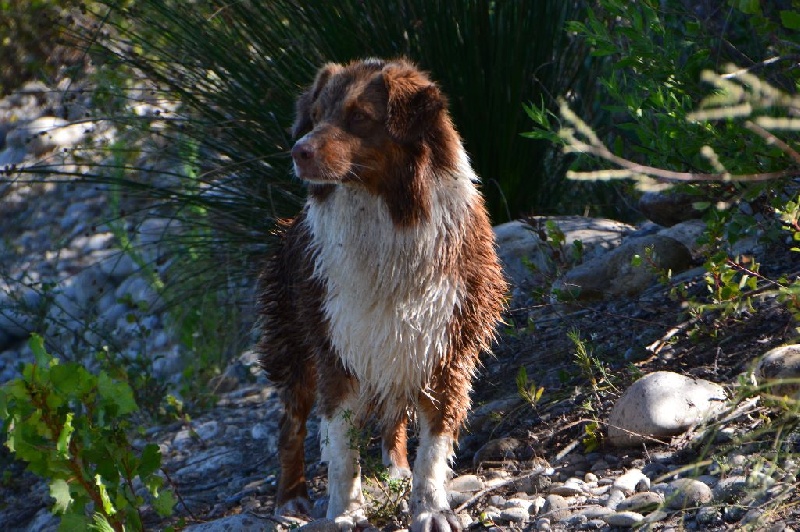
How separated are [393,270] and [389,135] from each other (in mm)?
468

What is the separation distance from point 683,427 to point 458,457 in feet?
3.59

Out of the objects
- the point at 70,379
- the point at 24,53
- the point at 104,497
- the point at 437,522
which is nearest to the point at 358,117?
the point at 70,379

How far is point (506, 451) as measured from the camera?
13.0 ft

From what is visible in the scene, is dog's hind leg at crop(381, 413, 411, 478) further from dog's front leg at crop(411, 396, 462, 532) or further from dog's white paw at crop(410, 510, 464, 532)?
dog's white paw at crop(410, 510, 464, 532)

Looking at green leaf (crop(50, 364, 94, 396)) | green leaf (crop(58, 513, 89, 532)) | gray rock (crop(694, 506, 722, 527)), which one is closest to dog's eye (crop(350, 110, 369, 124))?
green leaf (crop(50, 364, 94, 396))

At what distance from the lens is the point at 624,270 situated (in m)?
4.82

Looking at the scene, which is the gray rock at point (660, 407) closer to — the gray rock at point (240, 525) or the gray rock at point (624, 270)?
the gray rock at point (624, 270)

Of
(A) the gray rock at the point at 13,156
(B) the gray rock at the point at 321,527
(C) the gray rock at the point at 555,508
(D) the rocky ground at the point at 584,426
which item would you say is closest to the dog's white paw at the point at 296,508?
(D) the rocky ground at the point at 584,426

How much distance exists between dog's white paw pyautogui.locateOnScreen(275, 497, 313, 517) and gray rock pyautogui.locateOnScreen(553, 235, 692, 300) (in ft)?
4.92

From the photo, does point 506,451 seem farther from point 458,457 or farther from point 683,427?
point 683,427

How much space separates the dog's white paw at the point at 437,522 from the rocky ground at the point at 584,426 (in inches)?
2.7

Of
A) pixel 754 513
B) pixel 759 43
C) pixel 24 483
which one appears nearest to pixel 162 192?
pixel 24 483

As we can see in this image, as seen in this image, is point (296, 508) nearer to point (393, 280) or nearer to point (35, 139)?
point (393, 280)

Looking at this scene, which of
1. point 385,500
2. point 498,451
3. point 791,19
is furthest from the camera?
point 498,451
